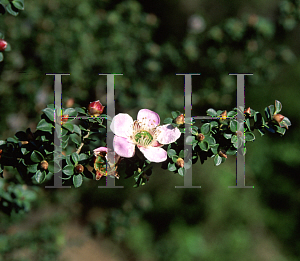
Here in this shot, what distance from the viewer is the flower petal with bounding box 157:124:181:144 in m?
0.84

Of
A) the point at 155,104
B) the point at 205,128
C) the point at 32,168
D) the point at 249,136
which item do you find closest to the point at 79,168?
the point at 32,168

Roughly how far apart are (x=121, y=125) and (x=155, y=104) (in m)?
1.38

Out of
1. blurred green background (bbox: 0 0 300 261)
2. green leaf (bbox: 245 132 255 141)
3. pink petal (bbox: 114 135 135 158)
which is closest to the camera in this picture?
pink petal (bbox: 114 135 135 158)

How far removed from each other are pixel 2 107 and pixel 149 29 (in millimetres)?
1308

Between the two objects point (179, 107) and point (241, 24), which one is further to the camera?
point (179, 107)

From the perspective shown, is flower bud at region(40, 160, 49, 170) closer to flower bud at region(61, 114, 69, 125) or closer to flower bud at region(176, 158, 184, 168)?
flower bud at region(61, 114, 69, 125)

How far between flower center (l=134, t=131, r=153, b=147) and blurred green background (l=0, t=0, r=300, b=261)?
398 millimetres

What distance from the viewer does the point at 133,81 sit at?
2.24 m

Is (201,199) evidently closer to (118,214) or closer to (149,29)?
(118,214)

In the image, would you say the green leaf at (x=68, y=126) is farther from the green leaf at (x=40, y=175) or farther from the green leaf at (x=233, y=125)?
the green leaf at (x=233, y=125)

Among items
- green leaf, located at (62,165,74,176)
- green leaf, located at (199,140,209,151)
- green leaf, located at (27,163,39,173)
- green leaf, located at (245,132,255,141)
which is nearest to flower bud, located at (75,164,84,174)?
green leaf, located at (62,165,74,176)

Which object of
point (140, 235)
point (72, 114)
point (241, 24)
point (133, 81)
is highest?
point (241, 24)

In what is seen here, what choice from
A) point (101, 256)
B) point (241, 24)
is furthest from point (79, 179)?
point (101, 256)

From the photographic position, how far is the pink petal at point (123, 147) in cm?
77
